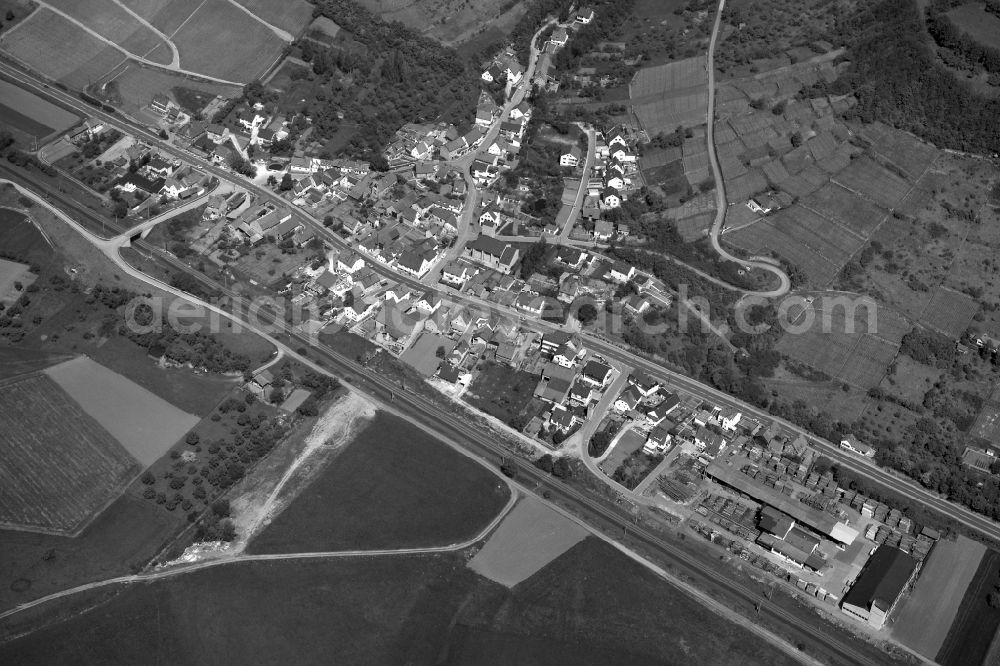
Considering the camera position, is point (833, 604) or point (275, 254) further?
point (275, 254)

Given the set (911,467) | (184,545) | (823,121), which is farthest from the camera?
(823,121)

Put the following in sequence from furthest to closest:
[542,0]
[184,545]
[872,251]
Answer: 1. [542,0]
2. [872,251]
3. [184,545]

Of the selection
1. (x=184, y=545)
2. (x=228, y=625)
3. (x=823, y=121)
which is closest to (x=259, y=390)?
(x=184, y=545)

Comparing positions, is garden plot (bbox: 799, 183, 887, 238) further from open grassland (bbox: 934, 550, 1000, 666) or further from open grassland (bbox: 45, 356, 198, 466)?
open grassland (bbox: 45, 356, 198, 466)

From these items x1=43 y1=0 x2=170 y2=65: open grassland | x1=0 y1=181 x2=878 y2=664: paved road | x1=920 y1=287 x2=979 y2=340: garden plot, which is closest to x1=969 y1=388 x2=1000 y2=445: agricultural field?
x1=920 y1=287 x2=979 y2=340: garden plot

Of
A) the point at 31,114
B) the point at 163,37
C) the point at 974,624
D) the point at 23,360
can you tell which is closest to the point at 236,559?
the point at 23,360

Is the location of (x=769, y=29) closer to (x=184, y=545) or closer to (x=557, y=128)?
(x=557, y=128)

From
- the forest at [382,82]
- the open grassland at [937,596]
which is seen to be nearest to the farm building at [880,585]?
the open grassland at [937,596]
